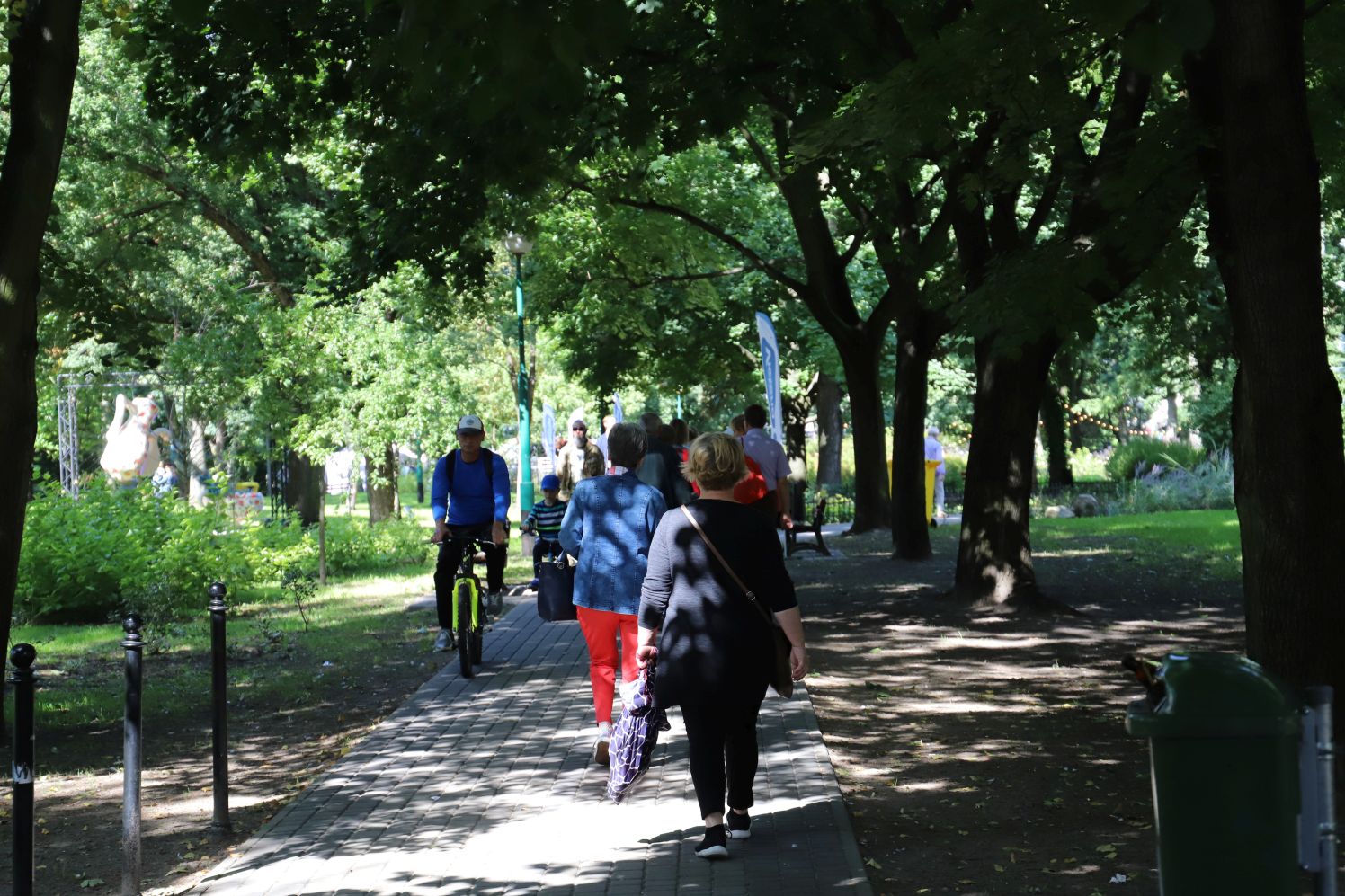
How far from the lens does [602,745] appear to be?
8.66 m

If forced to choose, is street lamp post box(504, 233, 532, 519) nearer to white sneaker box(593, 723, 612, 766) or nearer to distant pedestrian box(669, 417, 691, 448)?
distant pedestrian box(669, 417, 691, 448)

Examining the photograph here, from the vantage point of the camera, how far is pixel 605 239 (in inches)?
1204

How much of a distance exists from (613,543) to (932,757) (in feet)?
7.47

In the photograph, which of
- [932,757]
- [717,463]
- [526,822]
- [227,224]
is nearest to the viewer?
[717,463]

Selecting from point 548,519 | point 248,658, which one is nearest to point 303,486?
point 548,519

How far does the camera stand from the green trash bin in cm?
406

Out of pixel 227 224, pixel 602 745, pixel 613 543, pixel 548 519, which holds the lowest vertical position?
pixel 602 745

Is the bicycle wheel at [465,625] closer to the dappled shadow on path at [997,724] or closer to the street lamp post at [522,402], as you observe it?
the dappled shadow on path at [997,724]

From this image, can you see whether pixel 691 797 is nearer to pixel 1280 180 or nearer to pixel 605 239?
pixel 1280 180

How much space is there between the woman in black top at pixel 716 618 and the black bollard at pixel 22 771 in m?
2.41

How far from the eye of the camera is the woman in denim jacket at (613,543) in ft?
26.5

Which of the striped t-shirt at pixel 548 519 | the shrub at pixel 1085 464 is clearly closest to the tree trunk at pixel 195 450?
the shrub at pixel 1085 464

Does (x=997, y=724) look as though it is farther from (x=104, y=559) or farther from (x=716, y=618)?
(x=104, y=559)

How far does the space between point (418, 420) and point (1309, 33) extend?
66.4 ft
